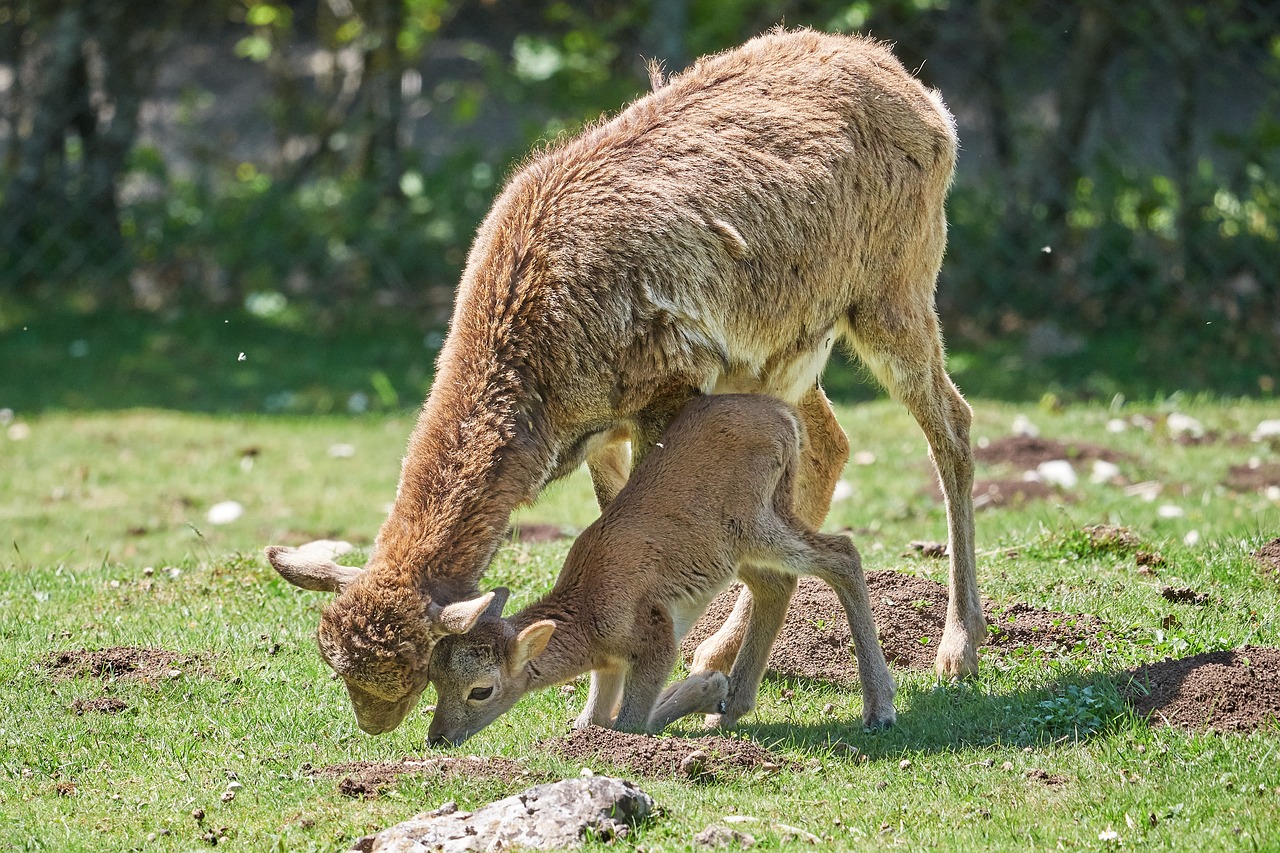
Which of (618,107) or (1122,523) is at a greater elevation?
(618,107)

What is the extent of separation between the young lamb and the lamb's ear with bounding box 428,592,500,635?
315mm

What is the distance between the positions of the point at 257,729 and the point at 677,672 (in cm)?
180

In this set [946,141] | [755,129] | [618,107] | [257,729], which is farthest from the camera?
[618,107]

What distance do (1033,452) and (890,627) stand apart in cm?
402

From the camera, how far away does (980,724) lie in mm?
5562

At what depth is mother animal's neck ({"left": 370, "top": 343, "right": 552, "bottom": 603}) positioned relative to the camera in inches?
204

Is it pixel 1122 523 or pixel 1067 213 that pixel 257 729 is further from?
pixel 1067 213

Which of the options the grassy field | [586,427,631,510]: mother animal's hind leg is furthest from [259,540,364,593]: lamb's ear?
[586,427,631,510]: mother animal's hind leg

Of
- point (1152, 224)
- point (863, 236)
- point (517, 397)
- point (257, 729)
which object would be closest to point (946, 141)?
point (863, 236)

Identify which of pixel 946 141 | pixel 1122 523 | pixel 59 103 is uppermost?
pixel 946 141

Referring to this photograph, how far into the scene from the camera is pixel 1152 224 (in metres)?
13.5

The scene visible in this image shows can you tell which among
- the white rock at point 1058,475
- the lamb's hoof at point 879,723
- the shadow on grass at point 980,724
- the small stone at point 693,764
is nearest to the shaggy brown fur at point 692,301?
the shadow on grass at point 980,724

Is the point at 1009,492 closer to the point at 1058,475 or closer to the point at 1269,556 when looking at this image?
the point at 1058,475

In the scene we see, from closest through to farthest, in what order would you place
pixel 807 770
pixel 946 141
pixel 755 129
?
1. pixel 807 770
2. pixel 755 129
3. pixel 946 141
